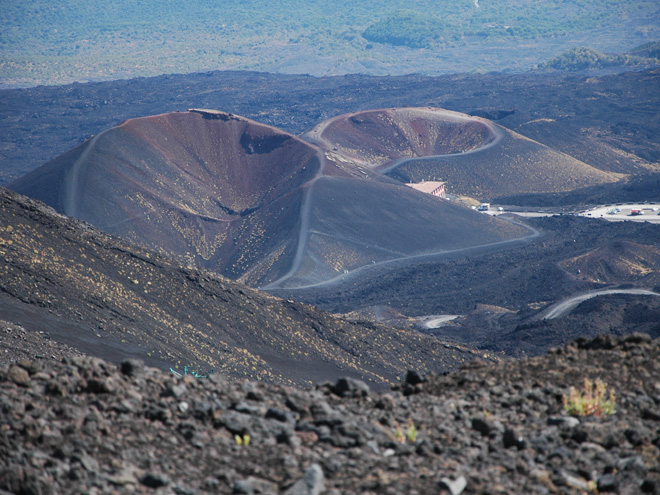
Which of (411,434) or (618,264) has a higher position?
(411,434)

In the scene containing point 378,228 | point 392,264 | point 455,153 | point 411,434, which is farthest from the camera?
point 455,153

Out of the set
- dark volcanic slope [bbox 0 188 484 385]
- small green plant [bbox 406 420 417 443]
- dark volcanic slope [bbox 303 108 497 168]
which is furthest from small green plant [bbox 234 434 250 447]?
dark volcanic slope [bbox 303 108 497 168]

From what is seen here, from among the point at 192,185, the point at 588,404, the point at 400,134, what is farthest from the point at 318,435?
the point at 400,134

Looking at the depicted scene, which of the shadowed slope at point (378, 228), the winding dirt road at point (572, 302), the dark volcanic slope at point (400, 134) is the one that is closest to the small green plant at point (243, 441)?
the winding dirt road at point (572, 302)

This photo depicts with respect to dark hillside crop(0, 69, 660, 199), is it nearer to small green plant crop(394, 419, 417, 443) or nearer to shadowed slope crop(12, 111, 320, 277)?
shadowed slope crop(12, 111, 320, 277)

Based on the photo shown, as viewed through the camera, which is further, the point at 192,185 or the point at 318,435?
the point at 192,185

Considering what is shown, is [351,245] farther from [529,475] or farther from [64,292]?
[529,475]

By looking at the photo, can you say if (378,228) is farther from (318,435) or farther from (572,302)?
(318,435)
